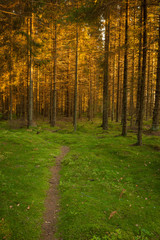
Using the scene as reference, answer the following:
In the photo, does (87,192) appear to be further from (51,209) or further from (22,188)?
(22,188)

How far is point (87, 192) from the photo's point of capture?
6516mm

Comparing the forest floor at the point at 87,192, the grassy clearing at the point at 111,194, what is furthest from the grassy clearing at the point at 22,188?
→ the grassy clearing at the point at 111,194

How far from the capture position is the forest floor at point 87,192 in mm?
4504

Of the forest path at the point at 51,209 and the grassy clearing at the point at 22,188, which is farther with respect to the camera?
the forest path at the point at 51,209

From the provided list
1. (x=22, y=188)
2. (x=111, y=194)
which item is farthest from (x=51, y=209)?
(x=111, y=194)

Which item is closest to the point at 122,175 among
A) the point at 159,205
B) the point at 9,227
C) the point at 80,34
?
the point at 159,205

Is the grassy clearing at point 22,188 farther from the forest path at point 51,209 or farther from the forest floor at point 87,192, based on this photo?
the forest path at point 51,209

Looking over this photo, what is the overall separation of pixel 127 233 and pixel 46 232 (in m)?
2.38

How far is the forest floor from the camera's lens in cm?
450

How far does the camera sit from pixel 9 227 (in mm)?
4363

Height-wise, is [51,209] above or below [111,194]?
below

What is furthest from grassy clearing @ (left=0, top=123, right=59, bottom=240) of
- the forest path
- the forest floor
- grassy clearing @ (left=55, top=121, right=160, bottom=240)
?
grassy clearing @ (left=55, top=121, right=160, bottom=240)

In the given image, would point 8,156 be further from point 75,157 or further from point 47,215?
point 47,215

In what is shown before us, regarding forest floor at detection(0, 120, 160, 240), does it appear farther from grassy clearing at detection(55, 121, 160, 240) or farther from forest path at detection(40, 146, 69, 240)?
forest path at detection(40, 146, 69, 240)
